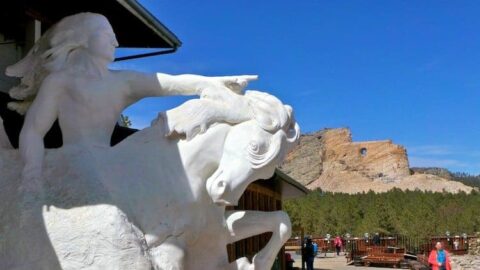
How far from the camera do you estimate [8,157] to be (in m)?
2.97

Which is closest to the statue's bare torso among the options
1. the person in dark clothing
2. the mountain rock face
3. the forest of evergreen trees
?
the person in dark clothing

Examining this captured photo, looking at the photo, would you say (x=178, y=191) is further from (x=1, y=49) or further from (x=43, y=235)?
(x=1, y=49)

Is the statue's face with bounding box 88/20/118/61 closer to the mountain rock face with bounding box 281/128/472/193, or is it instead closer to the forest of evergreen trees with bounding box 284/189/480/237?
the forest of evergreen trees with bounding box 284/189/480/237

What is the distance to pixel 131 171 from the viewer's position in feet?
9.16

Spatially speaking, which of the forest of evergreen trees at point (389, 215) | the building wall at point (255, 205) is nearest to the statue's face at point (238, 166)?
the building wall at point (255, 205)

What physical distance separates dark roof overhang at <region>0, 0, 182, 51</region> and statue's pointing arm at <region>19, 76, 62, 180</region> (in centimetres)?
156

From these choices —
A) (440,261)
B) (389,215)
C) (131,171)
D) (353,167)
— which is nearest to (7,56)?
(131,171)

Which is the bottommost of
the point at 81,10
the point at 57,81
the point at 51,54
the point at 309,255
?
the point at 309,255

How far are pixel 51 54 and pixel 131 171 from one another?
80cm

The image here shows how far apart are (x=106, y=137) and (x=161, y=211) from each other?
1.67ft

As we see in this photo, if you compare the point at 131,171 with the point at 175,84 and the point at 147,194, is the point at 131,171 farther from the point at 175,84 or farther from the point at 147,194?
the point at 175,84

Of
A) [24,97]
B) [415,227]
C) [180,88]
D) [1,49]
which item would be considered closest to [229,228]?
[180,88]

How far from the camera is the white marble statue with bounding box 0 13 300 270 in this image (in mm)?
2658

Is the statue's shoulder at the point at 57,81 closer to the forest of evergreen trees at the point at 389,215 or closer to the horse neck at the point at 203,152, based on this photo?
the horse neck at the point at 203,152
